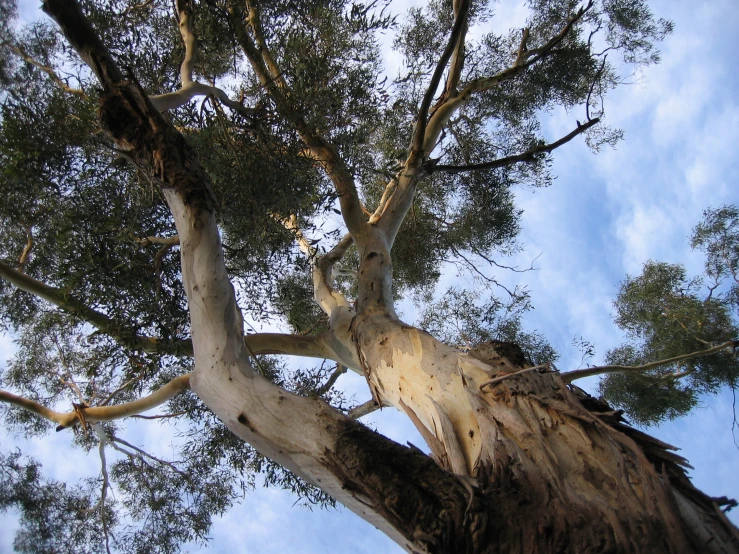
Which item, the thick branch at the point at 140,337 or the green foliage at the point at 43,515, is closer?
the thick branch at the point at 140,337

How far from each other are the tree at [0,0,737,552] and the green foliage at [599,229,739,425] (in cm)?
148

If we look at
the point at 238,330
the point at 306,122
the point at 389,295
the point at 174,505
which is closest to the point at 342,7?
the point at 306,122

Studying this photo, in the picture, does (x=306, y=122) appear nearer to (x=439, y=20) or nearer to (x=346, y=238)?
(x=346, y=238)

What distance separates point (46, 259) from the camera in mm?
5035

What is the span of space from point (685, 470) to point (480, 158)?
553 cm

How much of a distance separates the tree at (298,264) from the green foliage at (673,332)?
1483 millimetres

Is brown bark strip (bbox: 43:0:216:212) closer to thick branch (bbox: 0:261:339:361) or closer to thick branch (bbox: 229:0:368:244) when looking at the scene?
thick branch (bbox: 0:261:339:361)

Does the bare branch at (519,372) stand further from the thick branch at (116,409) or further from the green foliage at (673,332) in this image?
the green foliage at (673,332)

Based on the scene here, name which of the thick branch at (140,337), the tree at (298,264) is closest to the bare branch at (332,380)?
the tree at (298,264)

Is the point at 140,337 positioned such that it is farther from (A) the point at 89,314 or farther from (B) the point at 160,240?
(B) the point at 160,240

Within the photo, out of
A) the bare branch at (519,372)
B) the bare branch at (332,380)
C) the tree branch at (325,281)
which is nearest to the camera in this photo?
the bare branch at (519,372)

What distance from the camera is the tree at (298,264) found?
1.76 meters

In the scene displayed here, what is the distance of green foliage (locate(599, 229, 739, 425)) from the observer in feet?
22.2

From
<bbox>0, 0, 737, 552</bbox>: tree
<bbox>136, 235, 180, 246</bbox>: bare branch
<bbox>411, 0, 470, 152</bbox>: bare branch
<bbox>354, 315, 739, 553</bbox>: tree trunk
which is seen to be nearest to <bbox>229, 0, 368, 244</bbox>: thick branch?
<bbox>0, 0, 737, 552</bbox>: tree
